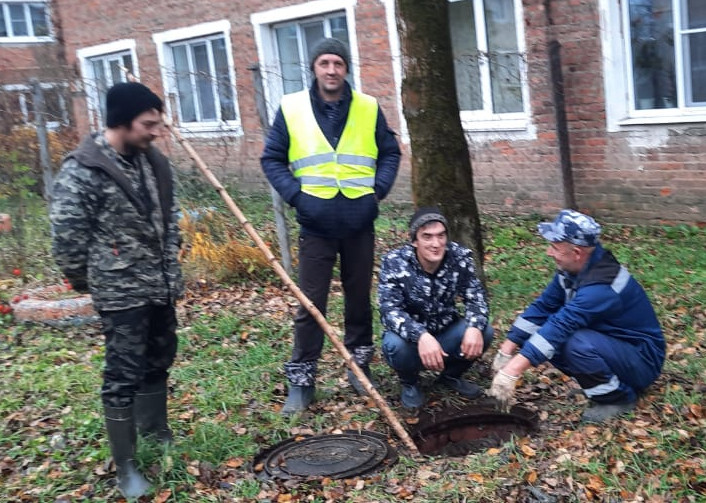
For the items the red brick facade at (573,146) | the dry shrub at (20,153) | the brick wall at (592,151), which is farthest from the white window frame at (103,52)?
the brick wall at (592,151)

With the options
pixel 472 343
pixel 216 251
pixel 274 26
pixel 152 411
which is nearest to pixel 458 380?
pixel 472 343

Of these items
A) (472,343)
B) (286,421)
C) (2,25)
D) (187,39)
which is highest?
(2,25)

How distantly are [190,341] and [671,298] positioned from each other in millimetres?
3795

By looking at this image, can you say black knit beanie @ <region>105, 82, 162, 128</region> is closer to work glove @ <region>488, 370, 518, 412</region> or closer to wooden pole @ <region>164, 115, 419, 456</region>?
wooden pole @ <region>164, 115, 419, 456</region>

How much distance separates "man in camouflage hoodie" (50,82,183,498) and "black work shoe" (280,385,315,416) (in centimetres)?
104

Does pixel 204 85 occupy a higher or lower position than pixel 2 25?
lower

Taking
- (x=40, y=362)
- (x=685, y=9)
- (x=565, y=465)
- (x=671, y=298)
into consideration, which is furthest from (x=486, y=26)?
(x=565, y=465)

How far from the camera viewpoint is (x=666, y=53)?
8.77m

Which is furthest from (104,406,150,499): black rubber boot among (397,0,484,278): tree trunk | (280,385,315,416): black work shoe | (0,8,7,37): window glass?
(0,8,7,37): window glass

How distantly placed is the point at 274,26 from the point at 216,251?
614 centimetres

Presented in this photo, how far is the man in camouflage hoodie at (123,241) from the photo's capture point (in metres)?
3.82

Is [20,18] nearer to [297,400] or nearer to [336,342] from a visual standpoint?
[297,400]

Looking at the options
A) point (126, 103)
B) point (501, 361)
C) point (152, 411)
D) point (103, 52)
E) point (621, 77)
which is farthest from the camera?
point (103, 52)

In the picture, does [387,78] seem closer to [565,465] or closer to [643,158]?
[643,158]
